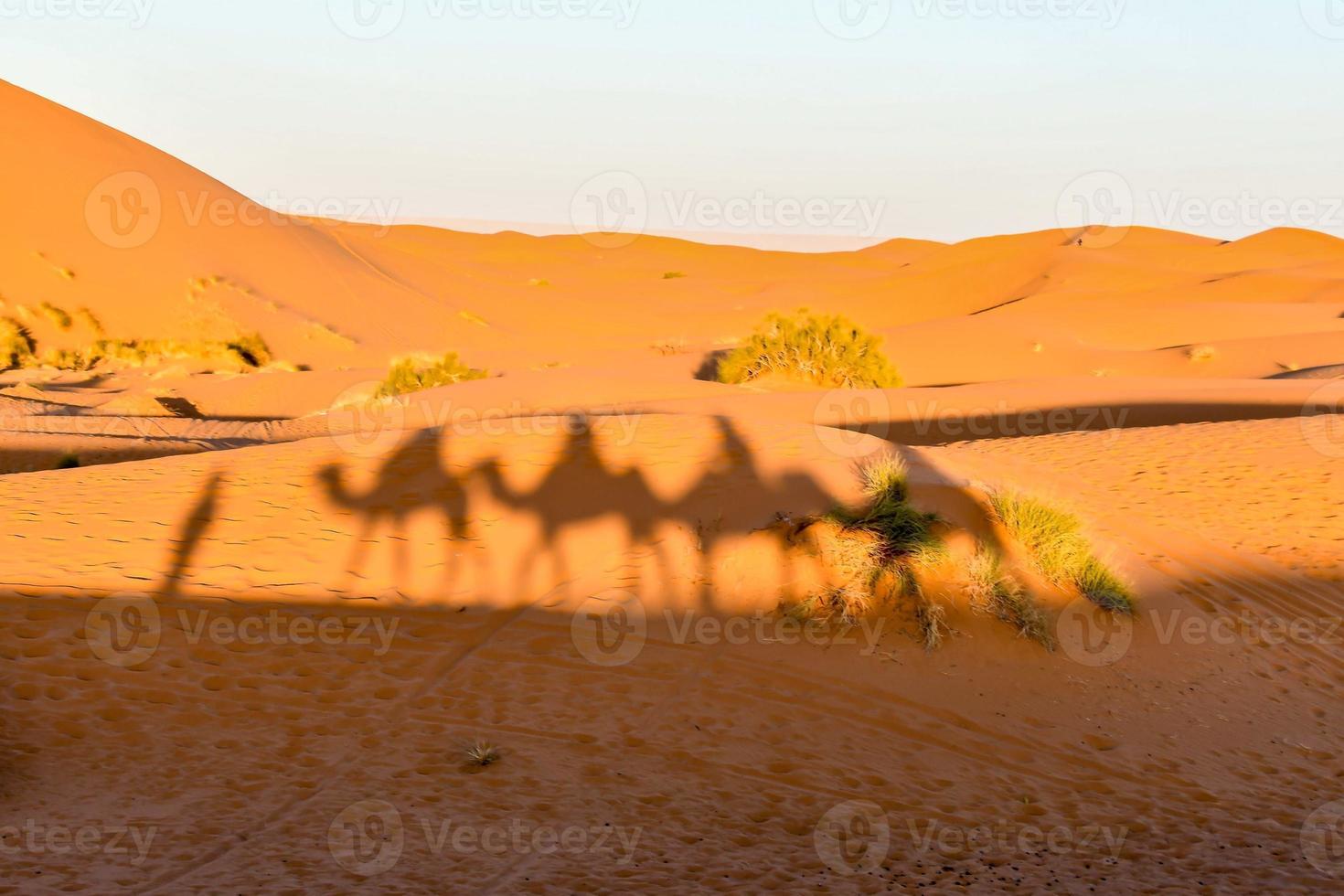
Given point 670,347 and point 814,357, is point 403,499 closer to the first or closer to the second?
point 814,357

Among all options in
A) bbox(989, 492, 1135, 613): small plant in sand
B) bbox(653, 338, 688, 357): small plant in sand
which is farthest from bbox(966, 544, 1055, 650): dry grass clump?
bbox(653, 338, 688, 357): small plant in sand

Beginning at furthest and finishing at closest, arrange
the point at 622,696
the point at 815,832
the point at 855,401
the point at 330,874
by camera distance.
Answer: the point at 855,401 → the point at 622,696 → the point at 815,832 → the point at 330,874

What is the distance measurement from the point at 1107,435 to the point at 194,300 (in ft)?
91.1

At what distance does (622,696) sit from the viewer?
21.0 ft

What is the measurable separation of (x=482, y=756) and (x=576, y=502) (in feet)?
12.1

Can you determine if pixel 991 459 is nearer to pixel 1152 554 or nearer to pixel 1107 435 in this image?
pixel 1152 554

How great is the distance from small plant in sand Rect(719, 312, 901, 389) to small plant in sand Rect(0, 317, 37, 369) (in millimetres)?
18654

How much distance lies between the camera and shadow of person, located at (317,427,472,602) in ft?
26.9

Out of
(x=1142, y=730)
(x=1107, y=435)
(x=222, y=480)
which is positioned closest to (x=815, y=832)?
(x=1142, y=730)

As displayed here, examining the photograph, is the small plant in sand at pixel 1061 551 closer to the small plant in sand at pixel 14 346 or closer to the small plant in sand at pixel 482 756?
the small plant in sand at pixel 482 756

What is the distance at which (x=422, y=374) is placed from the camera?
977 inches

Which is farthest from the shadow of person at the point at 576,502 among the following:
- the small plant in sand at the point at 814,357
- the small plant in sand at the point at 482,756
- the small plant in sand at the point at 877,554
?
the small plant in sand at the point at 814,357

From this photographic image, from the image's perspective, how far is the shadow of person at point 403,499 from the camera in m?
8.19

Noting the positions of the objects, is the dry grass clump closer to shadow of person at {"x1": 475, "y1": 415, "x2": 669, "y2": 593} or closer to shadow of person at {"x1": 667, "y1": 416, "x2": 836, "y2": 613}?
shadow of person at {"x1": 667, "y1": 416, "x2": 836, "y2": 613}
